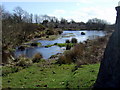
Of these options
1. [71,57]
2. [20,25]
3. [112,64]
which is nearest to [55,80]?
[112,64]

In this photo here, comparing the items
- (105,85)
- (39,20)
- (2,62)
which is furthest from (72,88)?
(39,20)

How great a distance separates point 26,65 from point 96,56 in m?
6.97

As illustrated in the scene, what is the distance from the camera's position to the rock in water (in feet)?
16.4

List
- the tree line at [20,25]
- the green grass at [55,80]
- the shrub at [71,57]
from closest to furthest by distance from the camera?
the green grass at [55,80]
the shrub at [71,57]
the tree line at [20,25]

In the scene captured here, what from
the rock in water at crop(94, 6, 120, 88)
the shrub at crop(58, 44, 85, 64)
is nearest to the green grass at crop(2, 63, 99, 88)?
the rock in water at crop(94, 6, 120, 88)

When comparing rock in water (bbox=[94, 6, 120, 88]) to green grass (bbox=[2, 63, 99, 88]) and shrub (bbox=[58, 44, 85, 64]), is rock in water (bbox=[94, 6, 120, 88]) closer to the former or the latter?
green grass (bbox=[2, 63, 99, 88])

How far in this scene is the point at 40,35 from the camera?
51.8 meters

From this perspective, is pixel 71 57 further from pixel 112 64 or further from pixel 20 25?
pixel 20 25

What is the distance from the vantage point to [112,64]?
16.6ft

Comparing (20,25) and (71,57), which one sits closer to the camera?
(71,57)

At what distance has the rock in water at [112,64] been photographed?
500 cm

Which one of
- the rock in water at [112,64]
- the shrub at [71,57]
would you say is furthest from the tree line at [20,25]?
the rock in water at [112,64]

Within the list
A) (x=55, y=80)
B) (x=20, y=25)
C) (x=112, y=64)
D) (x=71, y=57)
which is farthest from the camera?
(x=20, y=25)

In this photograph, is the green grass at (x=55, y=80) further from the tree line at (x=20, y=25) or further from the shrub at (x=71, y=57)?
the tree line at (x=20, y=25)
